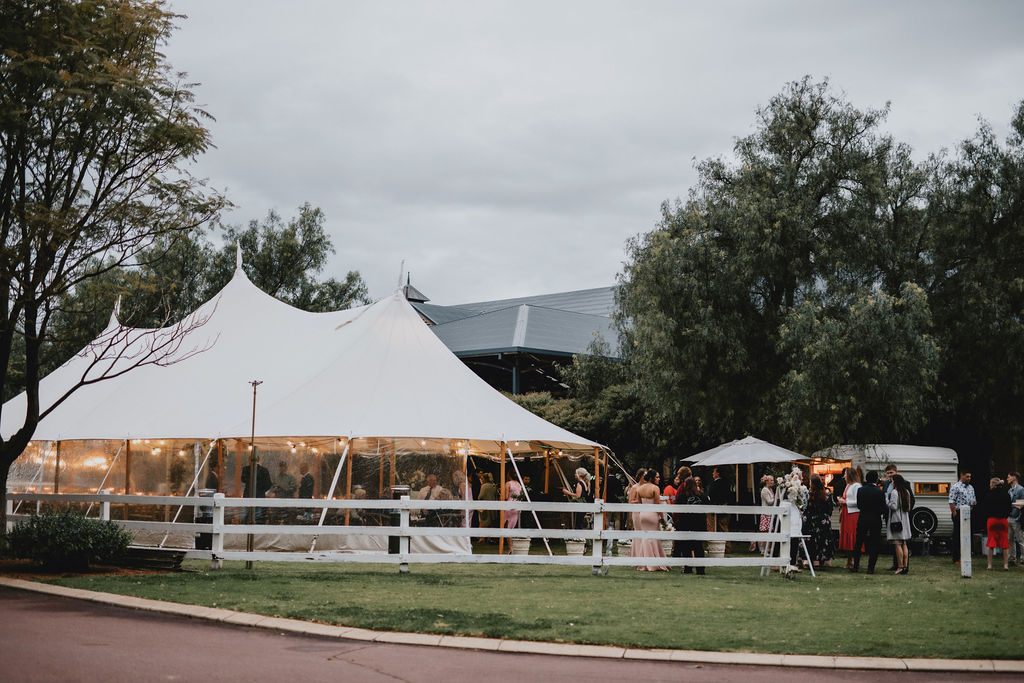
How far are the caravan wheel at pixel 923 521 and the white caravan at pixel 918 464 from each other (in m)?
0.10

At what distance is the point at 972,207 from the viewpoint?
22625 millimetres

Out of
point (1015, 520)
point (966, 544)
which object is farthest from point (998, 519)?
point (966, 544)

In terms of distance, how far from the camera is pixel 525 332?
1506 inches

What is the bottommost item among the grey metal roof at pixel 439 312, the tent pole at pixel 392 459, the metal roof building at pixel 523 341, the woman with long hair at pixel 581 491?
the woman with long hair at pixel 581 491

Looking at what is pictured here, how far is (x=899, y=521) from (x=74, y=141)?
13421mm

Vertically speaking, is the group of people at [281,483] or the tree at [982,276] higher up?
the tree at [982,276]

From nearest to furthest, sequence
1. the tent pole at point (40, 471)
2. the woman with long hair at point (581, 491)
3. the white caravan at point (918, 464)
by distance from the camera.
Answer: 1. the woman with long hair at point (581, 491)
2. the tent pole at point (40, 471)
3. the white caravan at point (918, 464)

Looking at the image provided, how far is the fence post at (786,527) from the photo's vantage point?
14.4m

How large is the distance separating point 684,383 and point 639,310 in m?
2.03

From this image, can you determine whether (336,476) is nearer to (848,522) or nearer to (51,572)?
(51,572)

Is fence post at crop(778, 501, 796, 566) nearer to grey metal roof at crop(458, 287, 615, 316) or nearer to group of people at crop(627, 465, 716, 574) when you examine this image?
group of people at crop(627, 465, 716, 574)

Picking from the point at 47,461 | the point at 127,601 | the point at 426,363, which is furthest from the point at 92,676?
the point at 47,461

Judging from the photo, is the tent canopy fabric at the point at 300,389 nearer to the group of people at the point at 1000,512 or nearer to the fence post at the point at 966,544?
the group of people at the point at 1000,512

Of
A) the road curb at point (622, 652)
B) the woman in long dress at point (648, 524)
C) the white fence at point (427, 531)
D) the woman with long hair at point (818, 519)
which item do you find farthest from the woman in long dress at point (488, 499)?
the road curb at point (622, 652)
